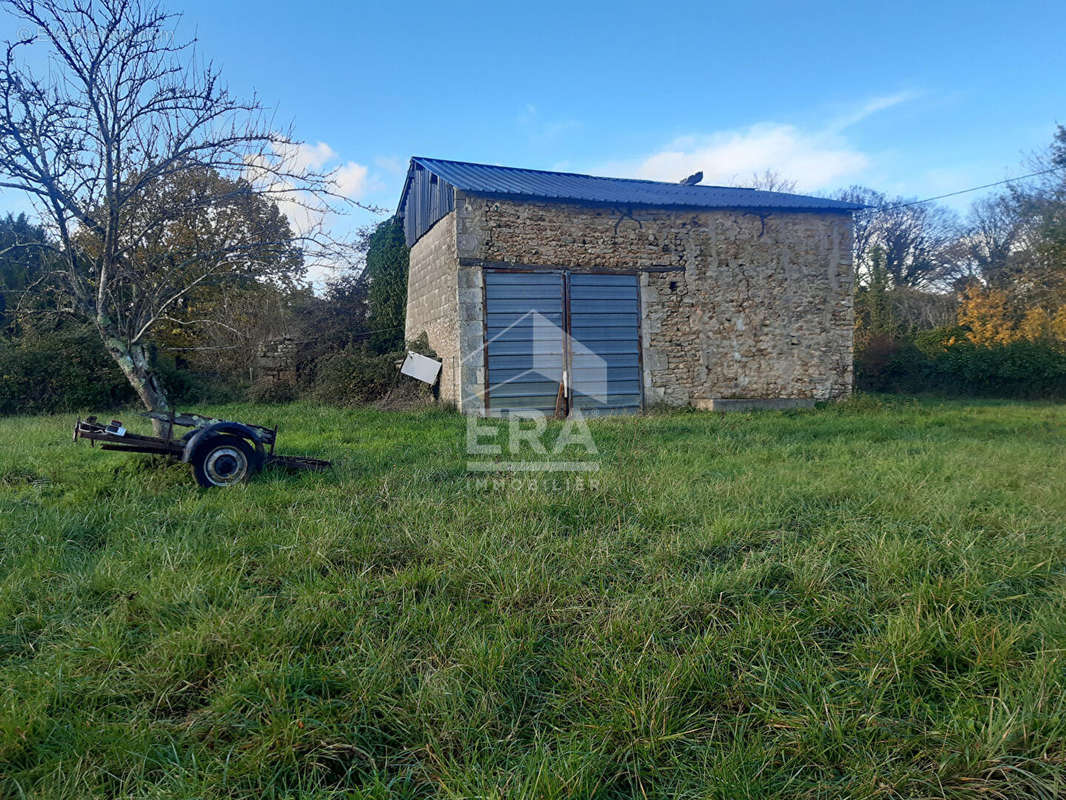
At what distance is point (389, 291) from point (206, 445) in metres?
9.98

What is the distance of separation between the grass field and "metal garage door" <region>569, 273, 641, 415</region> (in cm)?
609

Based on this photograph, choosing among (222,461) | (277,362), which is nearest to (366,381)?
(277,362)

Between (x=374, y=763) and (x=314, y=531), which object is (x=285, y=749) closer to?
(x=374, y=763)

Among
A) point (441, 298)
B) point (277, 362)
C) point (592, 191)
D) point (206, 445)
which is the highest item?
point (592, 191)

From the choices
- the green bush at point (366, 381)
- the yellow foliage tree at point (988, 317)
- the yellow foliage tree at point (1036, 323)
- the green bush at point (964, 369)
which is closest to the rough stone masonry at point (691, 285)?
the green bush at point (366, 381)

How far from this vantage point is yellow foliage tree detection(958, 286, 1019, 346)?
19469mm

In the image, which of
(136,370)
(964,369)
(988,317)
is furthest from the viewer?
(988,317)

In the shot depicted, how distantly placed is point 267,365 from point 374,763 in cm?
1267

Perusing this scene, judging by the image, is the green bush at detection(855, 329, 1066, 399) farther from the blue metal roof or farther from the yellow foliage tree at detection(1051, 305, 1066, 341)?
the blue metal roof

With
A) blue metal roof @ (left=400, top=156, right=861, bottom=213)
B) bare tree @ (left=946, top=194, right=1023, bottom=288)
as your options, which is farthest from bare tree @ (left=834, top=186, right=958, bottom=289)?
blue metal roof @ (left=400, top=156, right=861, bottom=213)

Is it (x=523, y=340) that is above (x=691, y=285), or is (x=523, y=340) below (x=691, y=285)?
below

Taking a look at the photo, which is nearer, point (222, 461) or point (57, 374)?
point (222, 461)

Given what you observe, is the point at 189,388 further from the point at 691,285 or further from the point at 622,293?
the point at 691,285

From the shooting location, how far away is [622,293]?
34.4 ft
